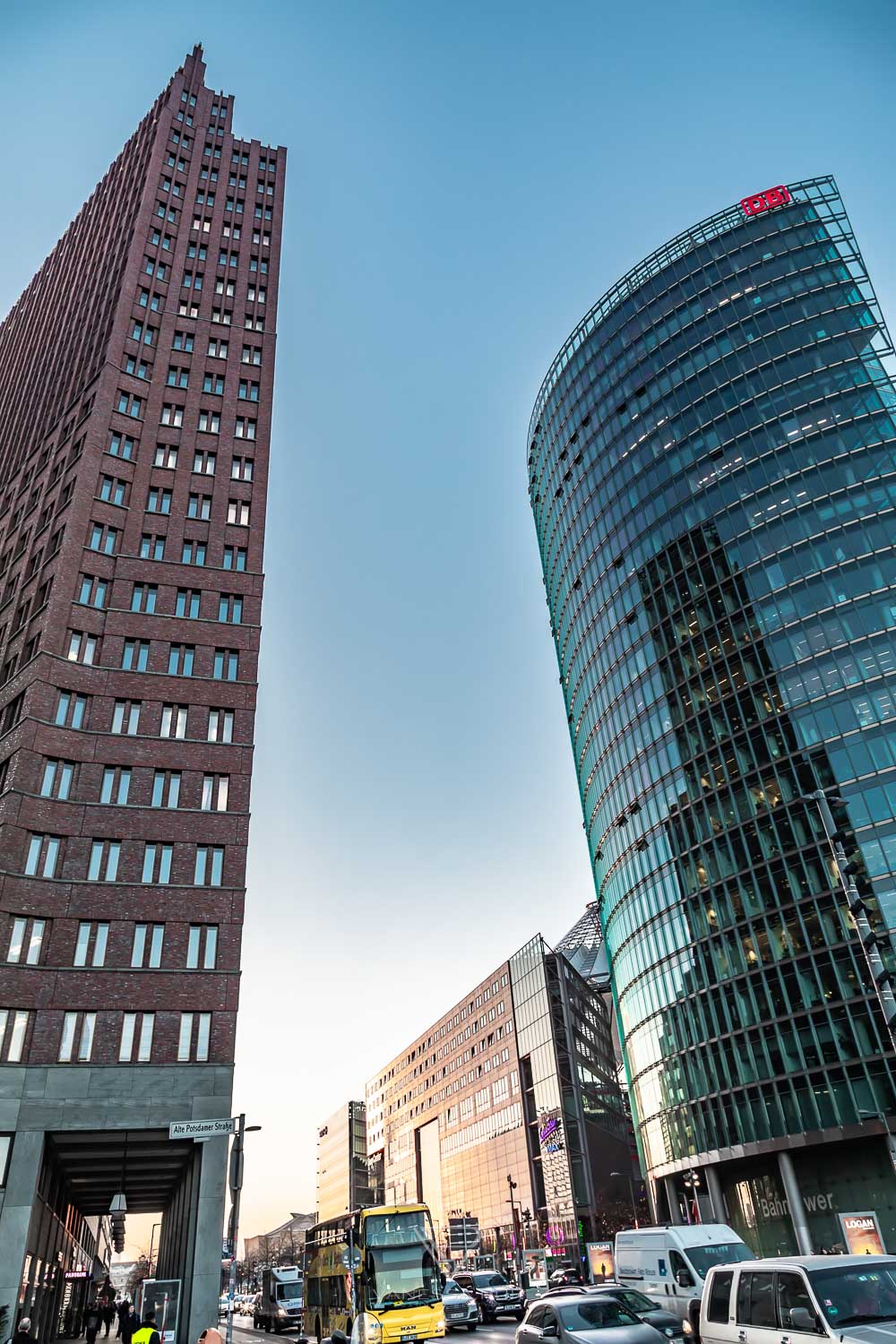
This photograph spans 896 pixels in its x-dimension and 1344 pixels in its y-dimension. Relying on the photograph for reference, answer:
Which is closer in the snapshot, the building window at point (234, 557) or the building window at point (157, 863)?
the building window at point (157, 863)

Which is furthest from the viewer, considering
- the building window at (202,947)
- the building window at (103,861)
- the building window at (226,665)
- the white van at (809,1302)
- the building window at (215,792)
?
the building window at (226,665)

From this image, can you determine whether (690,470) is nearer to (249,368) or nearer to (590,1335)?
(249,368)

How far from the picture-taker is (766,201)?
8325cm

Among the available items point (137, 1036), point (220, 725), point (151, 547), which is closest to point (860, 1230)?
point (137, 1036)

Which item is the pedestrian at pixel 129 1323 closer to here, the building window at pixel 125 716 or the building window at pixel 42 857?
the building window at pixel 42 857

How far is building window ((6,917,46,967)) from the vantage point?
113 feet

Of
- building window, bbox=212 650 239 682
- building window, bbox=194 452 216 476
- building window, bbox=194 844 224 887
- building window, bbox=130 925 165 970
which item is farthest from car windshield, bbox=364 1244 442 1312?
building window, bbox=194 452 216 476

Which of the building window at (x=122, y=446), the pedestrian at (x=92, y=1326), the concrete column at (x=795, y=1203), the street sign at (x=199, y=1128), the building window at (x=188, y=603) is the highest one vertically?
the building window at (x=122, y=446)

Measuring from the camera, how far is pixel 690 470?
255 ft

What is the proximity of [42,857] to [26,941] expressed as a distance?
3386 mm

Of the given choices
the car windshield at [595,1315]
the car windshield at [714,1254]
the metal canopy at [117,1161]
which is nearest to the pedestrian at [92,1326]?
the metal canopy at [117,1161]

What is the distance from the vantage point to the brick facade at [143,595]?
1415 inches

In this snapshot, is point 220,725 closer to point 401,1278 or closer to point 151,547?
point 151,547

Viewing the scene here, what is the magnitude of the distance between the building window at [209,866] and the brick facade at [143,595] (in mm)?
83
